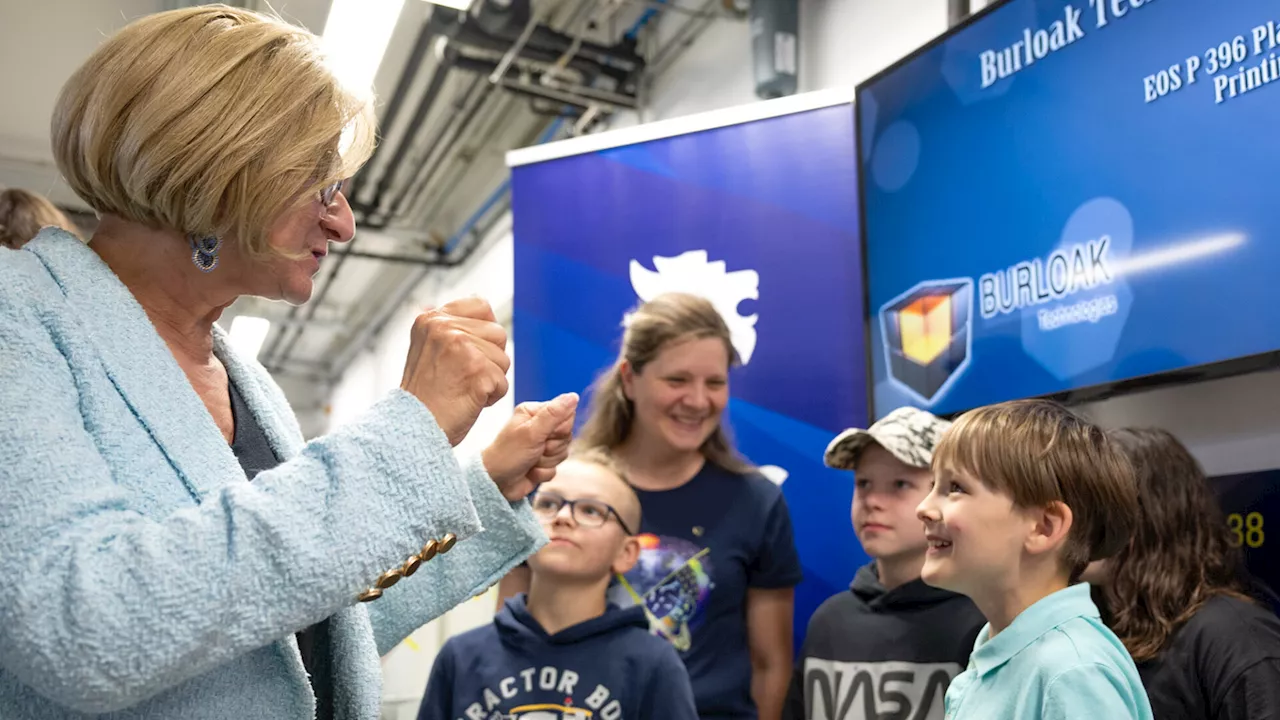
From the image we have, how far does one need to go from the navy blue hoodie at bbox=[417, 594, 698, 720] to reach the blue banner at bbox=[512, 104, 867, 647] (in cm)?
82

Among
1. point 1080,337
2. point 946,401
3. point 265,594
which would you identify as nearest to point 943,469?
point 1080,337

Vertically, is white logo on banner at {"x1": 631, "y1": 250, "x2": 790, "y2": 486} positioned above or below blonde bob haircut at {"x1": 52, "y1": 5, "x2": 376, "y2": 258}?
above

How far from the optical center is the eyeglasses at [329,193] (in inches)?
44.4

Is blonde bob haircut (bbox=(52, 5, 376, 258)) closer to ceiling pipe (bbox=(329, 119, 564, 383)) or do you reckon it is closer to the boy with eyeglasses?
the boy with eyeglasses

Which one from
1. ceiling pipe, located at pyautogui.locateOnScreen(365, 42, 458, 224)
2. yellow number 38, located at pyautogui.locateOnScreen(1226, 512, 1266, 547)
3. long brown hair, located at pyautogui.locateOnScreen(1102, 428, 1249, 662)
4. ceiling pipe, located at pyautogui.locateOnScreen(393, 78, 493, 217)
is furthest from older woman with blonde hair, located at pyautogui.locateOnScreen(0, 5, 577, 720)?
ceiling pipe, located at pyautogui.locateOnScreen(393, 78, 493, 217)

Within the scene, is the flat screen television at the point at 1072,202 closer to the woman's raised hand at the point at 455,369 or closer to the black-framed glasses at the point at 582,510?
the black-framed glasses at the point at 582,510

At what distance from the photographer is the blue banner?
3.20m

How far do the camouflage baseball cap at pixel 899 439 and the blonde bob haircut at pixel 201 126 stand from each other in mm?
1632

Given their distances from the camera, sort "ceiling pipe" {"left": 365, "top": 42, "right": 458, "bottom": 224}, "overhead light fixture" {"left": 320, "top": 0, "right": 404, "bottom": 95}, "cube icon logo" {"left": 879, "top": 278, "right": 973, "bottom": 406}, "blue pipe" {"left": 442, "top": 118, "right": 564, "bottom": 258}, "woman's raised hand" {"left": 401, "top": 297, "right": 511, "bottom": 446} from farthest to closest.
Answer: "blue pipe" {"left": 442, "top": 118, "right": 564, "bottom": 258}
"ceiling pipe" {"left": 365, "top": 42, "right": 458, "bottom": 224}
"overhead light fixture" {"left": 320, "top": 0, "right": 404, "bottom": 95}
"cube icon logo" {"left": 879, "top": 278, "right": 973, "bottom": 406}
"woman's raised hand" {"left": 401, "top": 297, "right": 511, "bottom": 446}

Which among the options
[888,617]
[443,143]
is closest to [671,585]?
[888,617]

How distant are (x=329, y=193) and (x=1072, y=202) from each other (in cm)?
191

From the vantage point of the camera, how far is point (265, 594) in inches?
32.9

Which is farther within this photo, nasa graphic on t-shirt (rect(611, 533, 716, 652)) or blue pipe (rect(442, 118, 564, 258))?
blue pipe (rect(442, 118, 564, 258))

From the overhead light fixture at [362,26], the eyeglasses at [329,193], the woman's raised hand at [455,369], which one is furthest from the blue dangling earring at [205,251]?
the overhead light fixture at [362,26]
